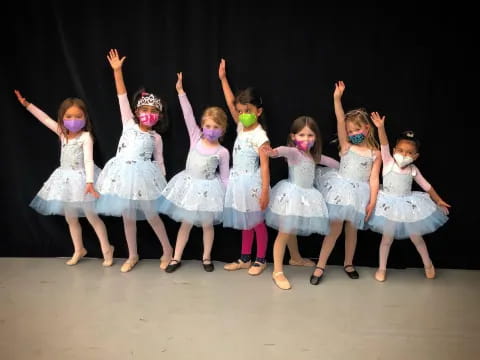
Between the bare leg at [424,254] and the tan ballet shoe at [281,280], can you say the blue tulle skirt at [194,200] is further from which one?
the bare leg at [424,254]

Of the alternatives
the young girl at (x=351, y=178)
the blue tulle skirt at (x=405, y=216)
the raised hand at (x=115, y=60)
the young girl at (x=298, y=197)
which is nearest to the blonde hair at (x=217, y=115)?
the young girl at (x=298, y=197)

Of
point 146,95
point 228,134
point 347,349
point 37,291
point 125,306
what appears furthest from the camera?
point 228,134

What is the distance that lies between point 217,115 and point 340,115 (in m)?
0.94

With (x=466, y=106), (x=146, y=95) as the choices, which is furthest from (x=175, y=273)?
Answer: (x=466, y=106)

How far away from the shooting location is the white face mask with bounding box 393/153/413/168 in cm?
321

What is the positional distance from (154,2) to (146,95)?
76 centimetres

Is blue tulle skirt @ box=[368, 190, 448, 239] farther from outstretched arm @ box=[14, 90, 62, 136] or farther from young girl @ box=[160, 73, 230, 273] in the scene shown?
outstretched arm @ box=[14, 90, 62, 136]

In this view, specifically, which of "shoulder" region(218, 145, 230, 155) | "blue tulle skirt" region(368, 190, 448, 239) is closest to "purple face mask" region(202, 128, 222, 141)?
"shoulder" region(218, 145, 230, 155)

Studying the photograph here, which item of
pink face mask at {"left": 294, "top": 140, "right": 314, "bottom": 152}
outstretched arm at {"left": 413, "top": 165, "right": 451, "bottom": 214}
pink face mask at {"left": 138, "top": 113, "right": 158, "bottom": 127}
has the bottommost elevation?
outstretched arm at {"left": 413, "top": 165, "right": 451, "bottom": 214}

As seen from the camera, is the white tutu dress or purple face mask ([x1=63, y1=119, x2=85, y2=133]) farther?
purple face mask ([x1=63, y1=119, x2=85, y2=133])

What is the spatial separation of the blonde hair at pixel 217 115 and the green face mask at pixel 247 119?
156 millimetres

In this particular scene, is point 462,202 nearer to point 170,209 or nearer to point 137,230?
point 170,209

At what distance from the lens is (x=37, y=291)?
2998 millimetres

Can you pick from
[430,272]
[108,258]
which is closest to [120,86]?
[108,258]
